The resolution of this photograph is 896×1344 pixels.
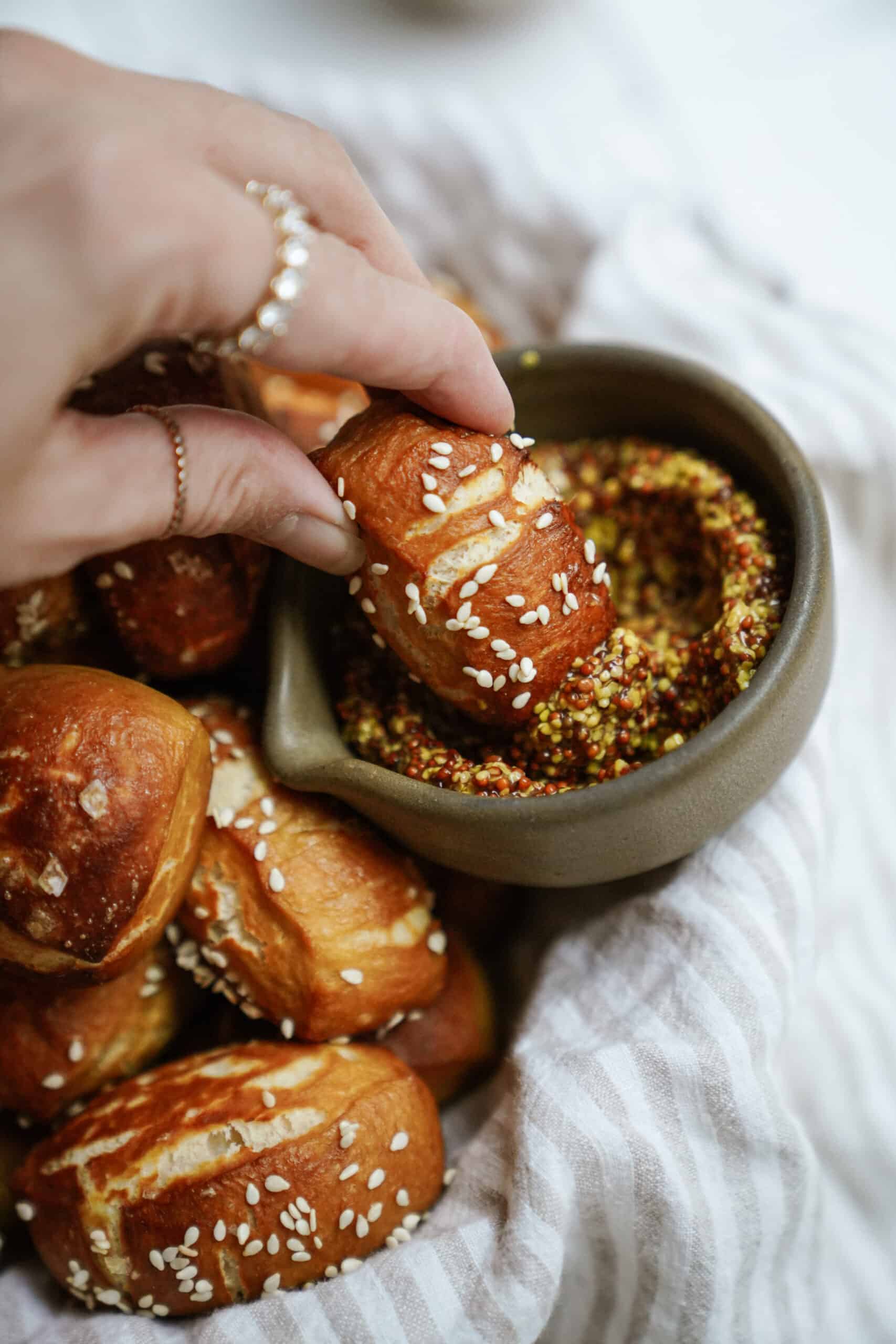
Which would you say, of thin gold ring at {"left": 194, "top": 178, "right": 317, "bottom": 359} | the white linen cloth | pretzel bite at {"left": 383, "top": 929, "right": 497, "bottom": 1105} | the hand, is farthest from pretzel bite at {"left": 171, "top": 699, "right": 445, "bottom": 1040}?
thin gold ring at {"left": 194, "top": 178, "right": 317, "bottom": 359}

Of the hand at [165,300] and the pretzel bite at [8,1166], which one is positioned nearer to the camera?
the hand at [165,300]

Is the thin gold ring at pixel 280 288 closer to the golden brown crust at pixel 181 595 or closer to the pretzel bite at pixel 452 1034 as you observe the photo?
the golden brown crust at pixel 181 595

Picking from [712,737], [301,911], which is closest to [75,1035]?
[301,911]

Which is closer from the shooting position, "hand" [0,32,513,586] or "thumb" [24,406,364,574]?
"hand" [0,32,513,586]

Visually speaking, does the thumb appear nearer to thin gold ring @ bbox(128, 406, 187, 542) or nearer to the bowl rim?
thin gold ring @ bbox(128, 406, 187, 542)

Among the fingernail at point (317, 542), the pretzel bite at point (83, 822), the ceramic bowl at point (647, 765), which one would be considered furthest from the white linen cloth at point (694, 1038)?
the fingernail at point (317, 542)

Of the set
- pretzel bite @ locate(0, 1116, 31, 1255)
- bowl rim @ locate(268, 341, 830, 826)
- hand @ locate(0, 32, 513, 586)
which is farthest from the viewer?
pretzel bite @ locate(0, 1116, 31, 1255)

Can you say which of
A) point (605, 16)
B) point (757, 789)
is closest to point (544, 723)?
point (757, 789)
